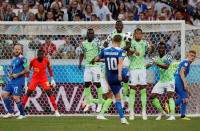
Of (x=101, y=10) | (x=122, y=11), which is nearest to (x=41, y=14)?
(x=101, y=10)

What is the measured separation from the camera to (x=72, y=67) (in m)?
13.4

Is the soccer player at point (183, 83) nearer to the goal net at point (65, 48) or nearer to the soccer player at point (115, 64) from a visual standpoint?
the goal net at point (65, 48)

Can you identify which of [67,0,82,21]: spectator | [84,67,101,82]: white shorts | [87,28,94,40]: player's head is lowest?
[84,67,101,82]: white shorts

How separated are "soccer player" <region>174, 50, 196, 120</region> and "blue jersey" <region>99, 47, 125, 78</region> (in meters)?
2.39

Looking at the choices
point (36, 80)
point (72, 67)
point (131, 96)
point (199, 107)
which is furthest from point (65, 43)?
point (199, 107)

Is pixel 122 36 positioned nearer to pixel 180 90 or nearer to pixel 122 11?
pixel 180 90

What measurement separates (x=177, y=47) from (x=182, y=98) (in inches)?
70.5

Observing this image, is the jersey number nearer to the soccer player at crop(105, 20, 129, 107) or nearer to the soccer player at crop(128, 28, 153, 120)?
the soccer player at crop(105, 20, 129, 107)

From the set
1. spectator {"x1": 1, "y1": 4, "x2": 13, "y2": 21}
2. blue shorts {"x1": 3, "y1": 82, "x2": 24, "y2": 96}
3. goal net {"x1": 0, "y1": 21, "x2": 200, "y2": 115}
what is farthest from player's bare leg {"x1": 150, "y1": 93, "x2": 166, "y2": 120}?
spectator {"x1": 1, "y1": 4, "x2": 13, "y2": 21}

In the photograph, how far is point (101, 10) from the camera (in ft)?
55.9

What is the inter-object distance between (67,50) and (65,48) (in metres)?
0.08

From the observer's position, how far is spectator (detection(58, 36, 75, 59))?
44.0 feet

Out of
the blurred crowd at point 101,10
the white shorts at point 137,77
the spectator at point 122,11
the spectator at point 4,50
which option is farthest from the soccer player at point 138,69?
the spectator at point 122,11

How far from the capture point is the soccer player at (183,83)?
465 inches
